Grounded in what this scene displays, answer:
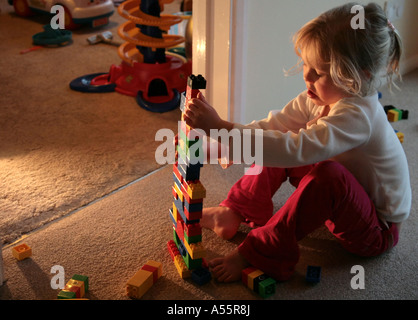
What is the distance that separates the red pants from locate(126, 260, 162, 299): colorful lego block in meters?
0.19

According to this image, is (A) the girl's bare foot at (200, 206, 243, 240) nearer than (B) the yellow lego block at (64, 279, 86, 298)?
No

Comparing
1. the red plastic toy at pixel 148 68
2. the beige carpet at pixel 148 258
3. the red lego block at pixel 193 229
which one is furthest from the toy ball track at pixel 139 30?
the red lego block at pixel 193 229

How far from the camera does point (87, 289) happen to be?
1034mm

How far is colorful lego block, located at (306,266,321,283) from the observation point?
1.06 metres

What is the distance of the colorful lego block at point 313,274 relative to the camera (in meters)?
1.06

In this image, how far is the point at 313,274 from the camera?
1.06m

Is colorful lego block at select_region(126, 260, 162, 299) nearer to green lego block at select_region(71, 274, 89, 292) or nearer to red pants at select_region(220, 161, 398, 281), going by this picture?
green lego block at select_region(71, 274, 89, 292)

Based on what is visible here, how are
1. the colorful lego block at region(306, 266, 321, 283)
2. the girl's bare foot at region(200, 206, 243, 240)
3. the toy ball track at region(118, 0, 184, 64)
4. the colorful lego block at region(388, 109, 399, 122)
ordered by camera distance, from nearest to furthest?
the colorful lego block at region(306, 266, 321, 283)
the girl's bare foot at region(200, 206, 243, 240)
the colorful lego block at region(388, 109, 399, 122)
the toy ball track at region(118, 0, 184, 64)

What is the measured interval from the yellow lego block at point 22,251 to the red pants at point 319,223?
47 cm

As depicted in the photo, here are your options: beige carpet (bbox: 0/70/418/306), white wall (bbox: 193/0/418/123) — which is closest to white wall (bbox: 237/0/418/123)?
white wall (bbox: 193/0/418/123)

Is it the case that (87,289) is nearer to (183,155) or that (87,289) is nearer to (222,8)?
(183,155)

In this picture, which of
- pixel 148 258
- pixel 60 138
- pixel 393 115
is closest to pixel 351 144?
pixel 148 258

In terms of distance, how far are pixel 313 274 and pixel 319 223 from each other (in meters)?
0.11

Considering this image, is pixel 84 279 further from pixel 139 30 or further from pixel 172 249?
pixel 139 30
